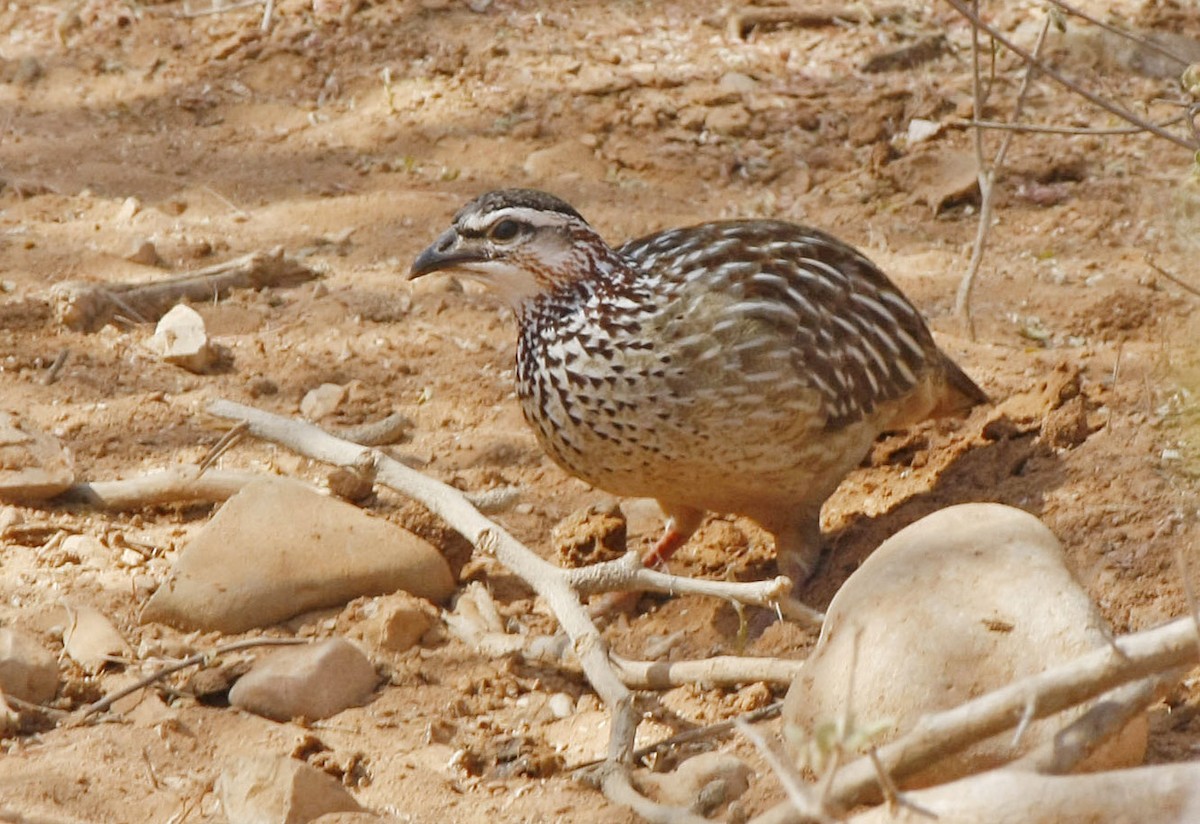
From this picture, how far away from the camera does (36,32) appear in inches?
350

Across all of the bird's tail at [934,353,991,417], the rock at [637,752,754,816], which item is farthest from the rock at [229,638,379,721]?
the bird's tail at [934,353,991,417]

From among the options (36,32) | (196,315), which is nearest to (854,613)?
(196,315)

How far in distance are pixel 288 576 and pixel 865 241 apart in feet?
11.3

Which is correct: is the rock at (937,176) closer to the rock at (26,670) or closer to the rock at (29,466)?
the rock at (29,466)

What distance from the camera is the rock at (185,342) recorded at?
19.8ft

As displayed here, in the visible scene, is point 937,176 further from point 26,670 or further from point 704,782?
point 26,670

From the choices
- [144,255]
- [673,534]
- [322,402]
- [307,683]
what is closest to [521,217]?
[673,534]

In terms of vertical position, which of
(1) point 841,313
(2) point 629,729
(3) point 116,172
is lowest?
(3) point 116,172

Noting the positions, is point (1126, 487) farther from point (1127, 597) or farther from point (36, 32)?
point (36, 32)

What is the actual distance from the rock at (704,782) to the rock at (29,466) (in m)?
2.21

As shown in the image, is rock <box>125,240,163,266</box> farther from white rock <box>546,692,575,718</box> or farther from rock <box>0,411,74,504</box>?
white rock <box>546,692,575,718</box>

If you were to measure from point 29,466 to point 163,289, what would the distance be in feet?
5.07

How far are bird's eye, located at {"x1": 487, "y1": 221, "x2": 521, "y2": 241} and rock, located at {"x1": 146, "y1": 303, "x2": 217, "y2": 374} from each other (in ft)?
4.98

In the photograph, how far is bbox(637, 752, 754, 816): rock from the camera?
146 inches
